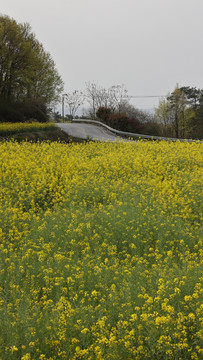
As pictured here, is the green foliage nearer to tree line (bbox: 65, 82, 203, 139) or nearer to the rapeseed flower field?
tree line (bbox: 65, 82, 203, 139)

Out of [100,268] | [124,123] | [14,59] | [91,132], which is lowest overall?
[100,268]

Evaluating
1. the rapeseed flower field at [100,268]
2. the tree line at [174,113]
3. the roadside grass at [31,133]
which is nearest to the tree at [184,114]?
the tree line at [174,113]

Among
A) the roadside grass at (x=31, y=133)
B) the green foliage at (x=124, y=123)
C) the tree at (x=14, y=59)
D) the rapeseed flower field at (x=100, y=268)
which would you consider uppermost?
the tree at (x=14, y=59)

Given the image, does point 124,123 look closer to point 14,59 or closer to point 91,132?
point 91,132

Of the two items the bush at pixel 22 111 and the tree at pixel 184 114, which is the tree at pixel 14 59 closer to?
the bush at pixel 22 111

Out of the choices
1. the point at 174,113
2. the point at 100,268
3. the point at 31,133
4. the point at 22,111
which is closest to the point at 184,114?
the point at 174,113

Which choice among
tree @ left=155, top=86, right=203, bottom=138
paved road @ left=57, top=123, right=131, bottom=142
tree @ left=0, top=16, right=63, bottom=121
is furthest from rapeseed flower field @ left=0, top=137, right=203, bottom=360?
tree @ left=155, top=86, right=203, bottom=138

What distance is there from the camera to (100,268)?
4426mm

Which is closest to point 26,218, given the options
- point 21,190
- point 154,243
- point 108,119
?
point 21,190

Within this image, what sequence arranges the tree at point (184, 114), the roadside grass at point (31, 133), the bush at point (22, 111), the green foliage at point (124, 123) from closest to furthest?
the roadside grass at point (31, 133) → the bush at point (22, 111) → the green foliage at point (124, 123) → the tree at point (184, 114)

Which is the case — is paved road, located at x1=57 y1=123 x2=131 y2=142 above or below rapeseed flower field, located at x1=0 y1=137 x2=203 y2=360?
above

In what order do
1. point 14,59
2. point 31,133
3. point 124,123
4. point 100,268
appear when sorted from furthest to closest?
point 124,123 → point 14,59 → point 31,133 → point 100,268

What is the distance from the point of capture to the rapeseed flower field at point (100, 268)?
10.3 ft

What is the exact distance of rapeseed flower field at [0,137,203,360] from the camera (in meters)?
3.13
